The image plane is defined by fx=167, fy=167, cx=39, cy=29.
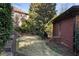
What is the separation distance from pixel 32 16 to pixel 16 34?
48 cm

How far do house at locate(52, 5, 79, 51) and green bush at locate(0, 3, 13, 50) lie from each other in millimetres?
888

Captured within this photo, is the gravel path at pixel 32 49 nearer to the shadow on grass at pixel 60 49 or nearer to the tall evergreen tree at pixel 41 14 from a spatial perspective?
the shadow on grass at pixel 60 49

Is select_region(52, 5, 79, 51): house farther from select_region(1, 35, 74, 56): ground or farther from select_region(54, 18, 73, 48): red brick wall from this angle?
select_region(1, 35, 74, 56): ground

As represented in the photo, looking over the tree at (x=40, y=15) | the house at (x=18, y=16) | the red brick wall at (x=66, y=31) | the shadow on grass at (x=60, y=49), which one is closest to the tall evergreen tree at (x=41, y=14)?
the tree at (x=40, y=15)

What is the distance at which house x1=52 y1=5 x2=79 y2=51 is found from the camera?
323cm

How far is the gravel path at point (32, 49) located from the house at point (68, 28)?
25 cm

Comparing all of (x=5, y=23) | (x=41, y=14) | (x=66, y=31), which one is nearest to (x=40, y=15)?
(x=41, y=14)

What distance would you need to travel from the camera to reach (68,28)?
3266mm

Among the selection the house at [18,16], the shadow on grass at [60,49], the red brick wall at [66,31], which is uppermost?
the house at [18,16]

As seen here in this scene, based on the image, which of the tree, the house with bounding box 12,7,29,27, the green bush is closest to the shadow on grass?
the tree

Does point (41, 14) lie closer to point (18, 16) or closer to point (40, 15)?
point (40, 15)

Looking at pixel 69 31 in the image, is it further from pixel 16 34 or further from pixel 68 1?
pixel 16 34

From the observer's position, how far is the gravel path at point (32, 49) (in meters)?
3.31

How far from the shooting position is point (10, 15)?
11.0ft
